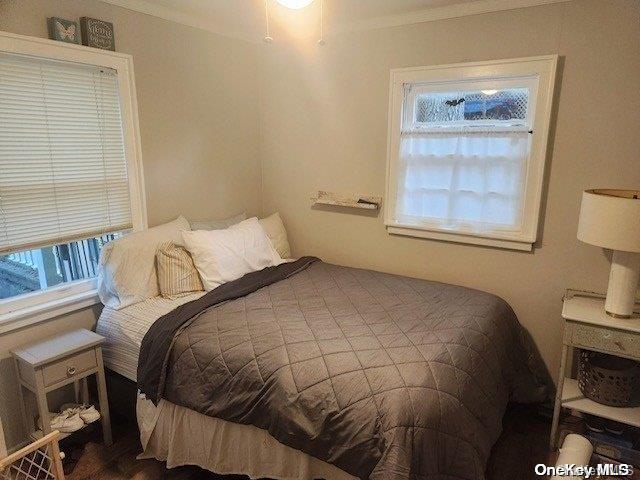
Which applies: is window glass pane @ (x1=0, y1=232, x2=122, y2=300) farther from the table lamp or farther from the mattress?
the table lamp

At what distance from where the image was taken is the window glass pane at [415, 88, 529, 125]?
2439 millimetres

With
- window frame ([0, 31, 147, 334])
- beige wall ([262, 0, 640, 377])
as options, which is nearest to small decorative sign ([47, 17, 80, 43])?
window frame ([0, 31, 147, 334])

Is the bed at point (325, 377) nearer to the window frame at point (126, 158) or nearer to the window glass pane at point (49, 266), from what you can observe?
the window frame at point (126, 158)

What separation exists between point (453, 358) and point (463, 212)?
47.5 inches

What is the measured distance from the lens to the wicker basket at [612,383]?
203 centimetres

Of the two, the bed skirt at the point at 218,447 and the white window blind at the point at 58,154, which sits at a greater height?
the white window blind at the point at 58,154

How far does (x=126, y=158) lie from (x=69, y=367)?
1.24 meters

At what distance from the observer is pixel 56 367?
199 centimetres

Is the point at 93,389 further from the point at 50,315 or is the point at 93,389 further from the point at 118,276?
the point at 118,276

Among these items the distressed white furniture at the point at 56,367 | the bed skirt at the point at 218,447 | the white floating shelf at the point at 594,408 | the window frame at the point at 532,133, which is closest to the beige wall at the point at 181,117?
the distressed white furniture at the point at 56,367

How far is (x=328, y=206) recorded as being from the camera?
3.27 meters

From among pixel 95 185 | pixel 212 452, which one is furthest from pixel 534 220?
pixel 95 185

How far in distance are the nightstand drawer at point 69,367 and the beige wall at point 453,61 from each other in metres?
1.80

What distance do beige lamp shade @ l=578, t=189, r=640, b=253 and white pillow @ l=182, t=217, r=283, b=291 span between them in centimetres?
188
